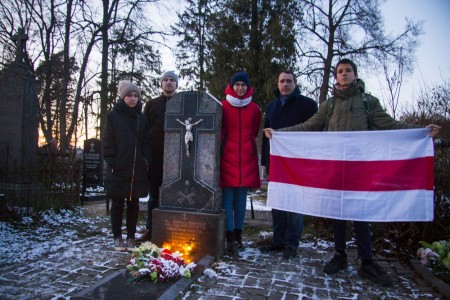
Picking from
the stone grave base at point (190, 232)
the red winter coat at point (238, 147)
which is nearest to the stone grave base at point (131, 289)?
the stone grave base at point (190, 232)

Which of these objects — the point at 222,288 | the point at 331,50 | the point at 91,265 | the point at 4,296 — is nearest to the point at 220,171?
the point at 222,288

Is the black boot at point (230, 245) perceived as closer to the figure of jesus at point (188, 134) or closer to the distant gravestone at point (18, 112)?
the figure of jesus at point (188, 134)

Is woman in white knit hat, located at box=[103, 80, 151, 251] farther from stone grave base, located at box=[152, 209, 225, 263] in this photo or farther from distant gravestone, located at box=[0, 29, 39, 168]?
distant gravestone, located at box=[0, 29, 39, 168]

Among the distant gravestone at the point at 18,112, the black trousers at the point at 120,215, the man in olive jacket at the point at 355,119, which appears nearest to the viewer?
the man in olive jacket at the point at 355,119

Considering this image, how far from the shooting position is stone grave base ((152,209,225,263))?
162 inches

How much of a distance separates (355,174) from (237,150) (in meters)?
1.48

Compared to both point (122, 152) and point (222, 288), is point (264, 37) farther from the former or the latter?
point (222, 288)

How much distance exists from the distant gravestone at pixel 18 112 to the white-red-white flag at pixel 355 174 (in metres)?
5.66

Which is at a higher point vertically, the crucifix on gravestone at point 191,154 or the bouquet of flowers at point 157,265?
the crucifix on gravestone at point 191,154

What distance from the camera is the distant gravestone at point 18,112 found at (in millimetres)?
7262

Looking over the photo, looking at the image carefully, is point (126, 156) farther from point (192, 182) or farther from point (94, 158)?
point (94, 158)

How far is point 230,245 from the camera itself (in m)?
4.43

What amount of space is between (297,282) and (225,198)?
1.45 m

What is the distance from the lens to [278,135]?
4266 mm
